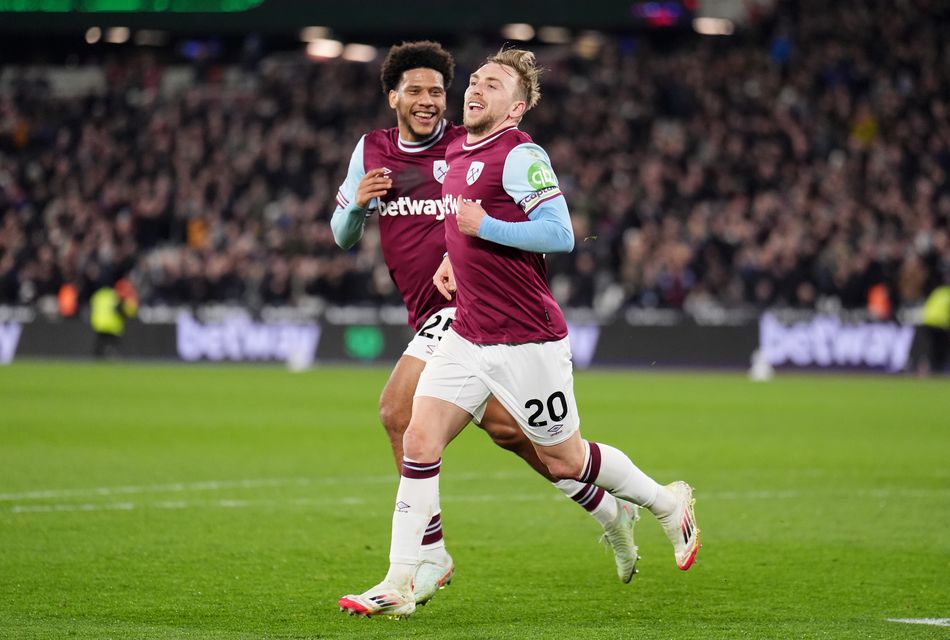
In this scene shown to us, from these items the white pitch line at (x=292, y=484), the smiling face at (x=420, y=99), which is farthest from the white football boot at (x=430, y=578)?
the white pitch line at (x=292, y=484)

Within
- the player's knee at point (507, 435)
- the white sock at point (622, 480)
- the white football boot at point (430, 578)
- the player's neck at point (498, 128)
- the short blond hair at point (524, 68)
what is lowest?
the white football boot at point (430, 578)

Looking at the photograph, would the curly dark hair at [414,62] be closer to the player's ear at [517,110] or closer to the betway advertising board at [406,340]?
the player's ear at [517,110]

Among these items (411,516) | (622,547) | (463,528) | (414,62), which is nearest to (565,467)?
(622,547)

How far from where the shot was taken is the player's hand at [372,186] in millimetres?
6844

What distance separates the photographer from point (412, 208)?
7.23 meters

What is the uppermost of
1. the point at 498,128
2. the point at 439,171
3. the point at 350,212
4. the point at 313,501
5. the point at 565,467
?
the point at 498,128

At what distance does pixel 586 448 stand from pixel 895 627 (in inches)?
59.9

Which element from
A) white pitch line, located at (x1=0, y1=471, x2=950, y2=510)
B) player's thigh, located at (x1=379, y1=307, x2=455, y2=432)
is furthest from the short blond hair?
white pitch line, located at (x1=0, y1=471, x2=950, y2=510)

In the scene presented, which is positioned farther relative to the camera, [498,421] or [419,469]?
[498,421]

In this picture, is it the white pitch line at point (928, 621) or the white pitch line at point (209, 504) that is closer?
the white pitch line at point (928, 621)

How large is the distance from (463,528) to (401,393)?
6.89 feet

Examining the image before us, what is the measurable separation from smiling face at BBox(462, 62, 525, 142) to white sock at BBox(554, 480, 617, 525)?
1.71 m

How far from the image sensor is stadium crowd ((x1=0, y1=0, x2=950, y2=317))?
26859 millimetres

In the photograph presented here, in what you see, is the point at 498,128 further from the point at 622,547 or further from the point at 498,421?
the point at 622,547
